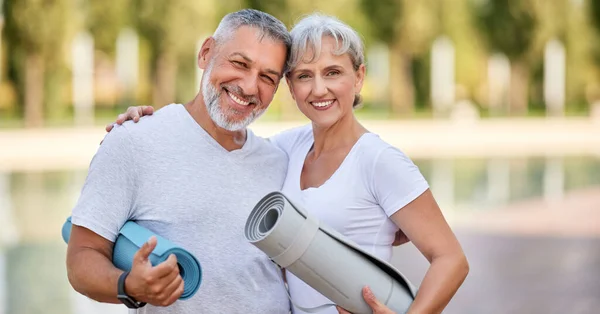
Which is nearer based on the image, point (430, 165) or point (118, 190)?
point (118, 190)

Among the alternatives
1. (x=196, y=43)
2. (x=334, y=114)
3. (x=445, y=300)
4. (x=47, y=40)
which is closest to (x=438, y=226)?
(x=445, y=300)

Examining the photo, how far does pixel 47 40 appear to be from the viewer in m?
24.0

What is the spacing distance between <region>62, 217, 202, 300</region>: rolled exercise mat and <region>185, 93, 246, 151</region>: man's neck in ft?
1.46

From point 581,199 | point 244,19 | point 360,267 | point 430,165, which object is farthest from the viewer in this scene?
point 430,165

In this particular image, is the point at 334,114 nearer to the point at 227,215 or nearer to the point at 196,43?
the point at 227,215

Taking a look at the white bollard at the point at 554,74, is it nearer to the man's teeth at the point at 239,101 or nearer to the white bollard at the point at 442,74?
the white bollard at the point at 442,74

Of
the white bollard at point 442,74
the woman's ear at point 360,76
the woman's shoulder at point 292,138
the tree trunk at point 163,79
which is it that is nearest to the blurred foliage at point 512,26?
the white bollard at point 442,74

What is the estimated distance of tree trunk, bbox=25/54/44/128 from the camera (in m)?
24.8

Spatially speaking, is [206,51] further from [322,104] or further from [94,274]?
[94,274]

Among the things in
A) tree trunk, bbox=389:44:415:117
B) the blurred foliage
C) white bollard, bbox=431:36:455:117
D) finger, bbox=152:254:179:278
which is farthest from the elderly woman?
white bollard, bbox=431:36:455:117

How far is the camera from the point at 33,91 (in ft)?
82.8

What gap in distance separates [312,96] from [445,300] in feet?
2.47

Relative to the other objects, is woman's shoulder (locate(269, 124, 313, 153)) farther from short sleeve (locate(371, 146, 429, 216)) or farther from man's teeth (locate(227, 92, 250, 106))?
short sleeve (locate(371, 146, 429, 216))

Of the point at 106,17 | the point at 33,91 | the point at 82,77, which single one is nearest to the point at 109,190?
the point at 33,91
